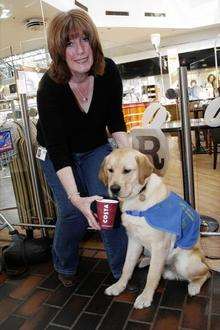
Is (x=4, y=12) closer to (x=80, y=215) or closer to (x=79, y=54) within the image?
(x=79, y=54)

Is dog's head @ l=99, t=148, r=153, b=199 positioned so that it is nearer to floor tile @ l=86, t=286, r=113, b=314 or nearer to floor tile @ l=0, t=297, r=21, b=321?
floor tile @ l=86, t=286, r=113, b=314

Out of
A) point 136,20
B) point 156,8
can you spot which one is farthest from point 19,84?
point 156,8

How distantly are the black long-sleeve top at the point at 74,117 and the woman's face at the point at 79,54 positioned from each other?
15cm

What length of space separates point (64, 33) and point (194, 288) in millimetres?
1673

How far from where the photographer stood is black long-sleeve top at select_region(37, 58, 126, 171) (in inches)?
77.8

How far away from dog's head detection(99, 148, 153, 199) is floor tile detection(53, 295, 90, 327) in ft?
2.50

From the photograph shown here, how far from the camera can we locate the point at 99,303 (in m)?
2.13

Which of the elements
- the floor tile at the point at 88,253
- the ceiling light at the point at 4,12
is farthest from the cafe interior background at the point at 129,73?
the floor tile at the point at 88,253

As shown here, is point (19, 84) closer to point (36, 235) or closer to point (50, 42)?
point (50, 42)

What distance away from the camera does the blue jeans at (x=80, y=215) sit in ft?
7.20

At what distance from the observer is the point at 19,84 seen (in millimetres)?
2814

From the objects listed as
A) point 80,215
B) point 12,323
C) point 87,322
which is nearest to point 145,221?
point 80,215

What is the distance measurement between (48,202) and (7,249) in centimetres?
66

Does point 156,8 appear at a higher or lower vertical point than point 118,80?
higher
